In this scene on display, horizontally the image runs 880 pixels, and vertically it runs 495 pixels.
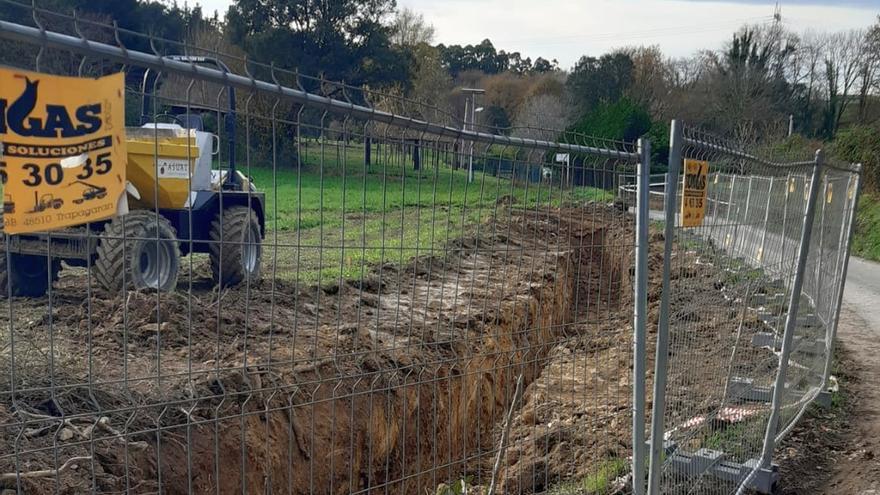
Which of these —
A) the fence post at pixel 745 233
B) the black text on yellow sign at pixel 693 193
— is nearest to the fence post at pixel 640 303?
the black text on yellow sign at pixel 693 193

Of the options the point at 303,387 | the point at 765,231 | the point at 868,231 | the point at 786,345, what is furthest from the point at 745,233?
the point at 868,231

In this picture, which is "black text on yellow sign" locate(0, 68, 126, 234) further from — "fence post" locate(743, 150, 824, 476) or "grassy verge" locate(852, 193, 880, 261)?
"grassy verge" locate(852, 193, 880, 261)

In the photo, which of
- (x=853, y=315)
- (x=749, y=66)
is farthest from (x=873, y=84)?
(x=853, y=315)

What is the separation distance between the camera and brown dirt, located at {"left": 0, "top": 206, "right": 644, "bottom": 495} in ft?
14.2

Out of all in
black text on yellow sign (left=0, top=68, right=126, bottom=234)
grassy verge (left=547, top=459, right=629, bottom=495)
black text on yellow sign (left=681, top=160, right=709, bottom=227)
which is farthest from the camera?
grassy verge (left=547, top=459, right=629, bottom=495)

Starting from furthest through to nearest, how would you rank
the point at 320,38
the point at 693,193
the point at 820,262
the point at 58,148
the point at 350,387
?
the point at 320,38 → the point at 820,262 → the point at 350,387 → the point at 693,193 → the point at 58,148

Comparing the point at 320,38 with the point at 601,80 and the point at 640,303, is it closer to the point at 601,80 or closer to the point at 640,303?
the point at 601,80

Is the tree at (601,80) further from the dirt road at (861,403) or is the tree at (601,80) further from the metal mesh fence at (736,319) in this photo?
the metal mesh fence at (736,319)

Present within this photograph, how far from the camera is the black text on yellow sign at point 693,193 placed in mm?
3825

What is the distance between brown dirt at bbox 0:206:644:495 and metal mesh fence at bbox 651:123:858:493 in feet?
1.74

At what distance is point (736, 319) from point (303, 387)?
338 centimetres

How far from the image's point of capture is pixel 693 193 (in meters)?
3.90

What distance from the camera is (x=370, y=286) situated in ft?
31.4

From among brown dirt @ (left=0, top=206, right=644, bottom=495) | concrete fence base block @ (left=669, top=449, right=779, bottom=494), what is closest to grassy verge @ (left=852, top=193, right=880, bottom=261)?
brown dirt @ (left=0, top=206, right=644, bottom=495)
